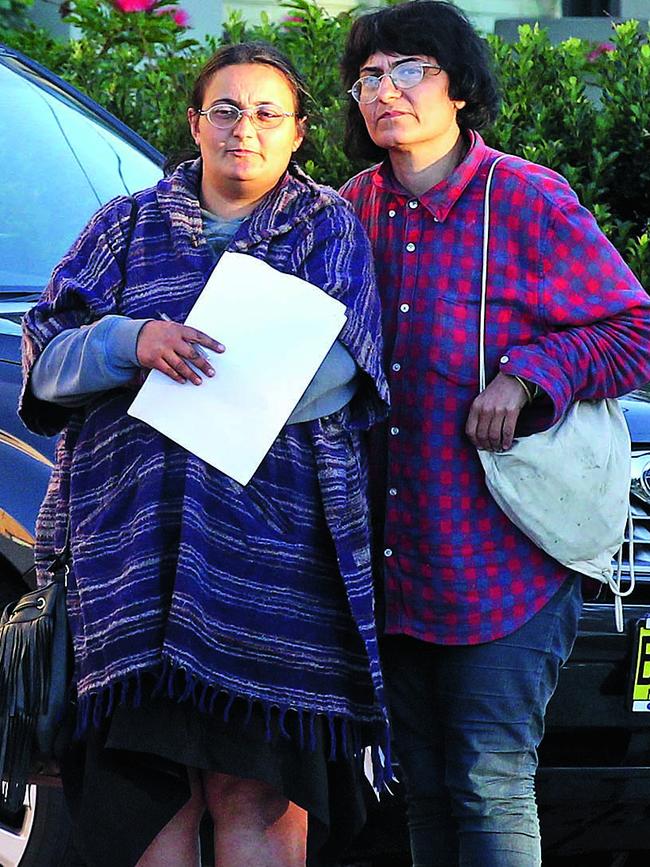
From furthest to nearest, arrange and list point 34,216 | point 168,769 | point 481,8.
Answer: point 481,8, point 34,216, point 168,769

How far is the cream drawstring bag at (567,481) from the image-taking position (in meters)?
2.80

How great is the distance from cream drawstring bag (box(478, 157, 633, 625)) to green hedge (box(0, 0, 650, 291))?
8.31 ft

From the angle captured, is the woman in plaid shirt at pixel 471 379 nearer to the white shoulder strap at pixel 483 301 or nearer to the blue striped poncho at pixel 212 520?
the white shoulder strap at pixel 483 301

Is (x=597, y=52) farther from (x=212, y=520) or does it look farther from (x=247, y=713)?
(x=247, y=713)

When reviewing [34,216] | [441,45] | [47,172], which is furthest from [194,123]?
[47,172]

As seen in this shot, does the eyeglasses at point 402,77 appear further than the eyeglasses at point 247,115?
Yes

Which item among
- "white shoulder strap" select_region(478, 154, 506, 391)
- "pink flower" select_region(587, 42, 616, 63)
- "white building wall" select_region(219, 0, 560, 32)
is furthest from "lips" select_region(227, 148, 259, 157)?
"white building wall" select_region(219, 0, 560, 32)

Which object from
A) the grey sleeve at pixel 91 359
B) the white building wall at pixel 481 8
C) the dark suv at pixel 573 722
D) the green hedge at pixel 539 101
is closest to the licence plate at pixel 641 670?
the dark suv at pixel 573 722

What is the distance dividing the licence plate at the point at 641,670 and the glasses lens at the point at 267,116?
128 cm

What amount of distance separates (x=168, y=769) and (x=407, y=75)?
124 centimetres

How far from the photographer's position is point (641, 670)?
131 inches

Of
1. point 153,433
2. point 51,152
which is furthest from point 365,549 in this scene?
point 51,152

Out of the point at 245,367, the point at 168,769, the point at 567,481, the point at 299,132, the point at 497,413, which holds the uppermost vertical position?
the point at 299,132

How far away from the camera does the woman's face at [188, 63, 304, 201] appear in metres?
2.72
